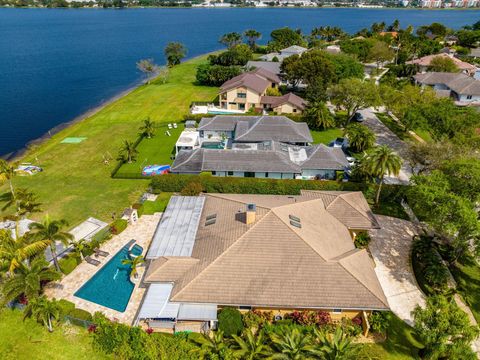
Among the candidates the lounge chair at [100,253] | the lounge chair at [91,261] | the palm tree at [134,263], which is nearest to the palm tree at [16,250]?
the lounge chair at [91,261]

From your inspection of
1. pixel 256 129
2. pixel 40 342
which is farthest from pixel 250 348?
pixel 256 129

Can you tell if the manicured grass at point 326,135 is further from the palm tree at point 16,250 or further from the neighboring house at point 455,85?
the palm tree at point 16,250

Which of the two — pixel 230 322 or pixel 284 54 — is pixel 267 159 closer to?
pixel 230 322

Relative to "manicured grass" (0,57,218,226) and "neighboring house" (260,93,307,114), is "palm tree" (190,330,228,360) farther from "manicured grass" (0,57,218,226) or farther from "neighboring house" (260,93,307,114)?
"neighboring house" (260,93,307,114)

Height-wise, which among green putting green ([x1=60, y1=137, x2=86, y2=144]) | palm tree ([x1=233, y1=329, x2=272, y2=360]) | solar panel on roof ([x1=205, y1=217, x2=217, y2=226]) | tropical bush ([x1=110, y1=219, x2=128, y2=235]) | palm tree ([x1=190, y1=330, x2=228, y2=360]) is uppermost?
solar panel on roof ([x1=205, y1=217, x2=217, y2=226])

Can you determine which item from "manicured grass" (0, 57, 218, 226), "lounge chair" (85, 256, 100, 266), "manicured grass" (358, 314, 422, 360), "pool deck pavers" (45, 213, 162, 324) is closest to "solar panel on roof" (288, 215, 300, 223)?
"manicured grass" (358, 314, 422, 360)

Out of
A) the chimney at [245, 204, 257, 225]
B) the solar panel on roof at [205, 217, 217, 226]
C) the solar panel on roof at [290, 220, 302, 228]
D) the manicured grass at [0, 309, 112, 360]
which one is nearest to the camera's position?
the manicured grass at [0, 309, 112, 360]
